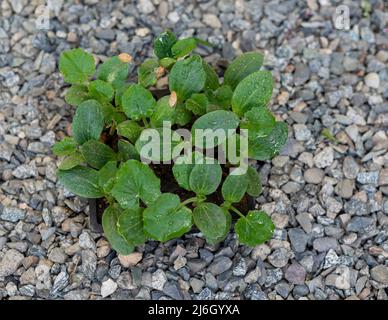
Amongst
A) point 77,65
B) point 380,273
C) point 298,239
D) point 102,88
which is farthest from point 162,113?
point 380,273

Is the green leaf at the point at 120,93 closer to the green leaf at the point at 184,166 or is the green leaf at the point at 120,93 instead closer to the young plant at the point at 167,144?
the young plant at the point at 167,144

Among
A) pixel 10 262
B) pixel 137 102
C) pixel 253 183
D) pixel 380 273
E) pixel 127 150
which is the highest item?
pixel 137 102

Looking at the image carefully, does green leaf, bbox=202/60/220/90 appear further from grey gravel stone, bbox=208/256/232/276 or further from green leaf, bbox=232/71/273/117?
grey gravel stone, bbox=208/256/232/276

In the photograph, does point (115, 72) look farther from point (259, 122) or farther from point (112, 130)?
point (259, 122)

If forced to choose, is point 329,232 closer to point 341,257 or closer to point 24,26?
point 341,257

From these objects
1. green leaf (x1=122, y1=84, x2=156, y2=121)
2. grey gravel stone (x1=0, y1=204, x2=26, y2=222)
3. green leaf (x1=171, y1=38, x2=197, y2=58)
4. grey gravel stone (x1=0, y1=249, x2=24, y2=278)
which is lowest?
grey gravel stone (x1=0, y1=249, x2=24, y2=278)

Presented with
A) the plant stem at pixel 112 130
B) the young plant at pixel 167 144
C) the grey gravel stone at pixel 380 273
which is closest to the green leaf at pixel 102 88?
the young plant at pixel 167 144

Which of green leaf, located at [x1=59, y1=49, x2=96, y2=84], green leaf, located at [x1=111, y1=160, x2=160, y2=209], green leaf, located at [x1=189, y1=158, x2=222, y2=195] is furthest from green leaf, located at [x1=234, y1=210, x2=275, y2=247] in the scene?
green leaf, located at [x1=59, y1=49, x2=96, y2=84]
